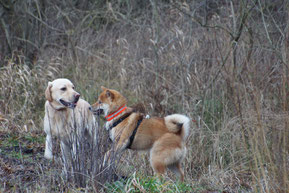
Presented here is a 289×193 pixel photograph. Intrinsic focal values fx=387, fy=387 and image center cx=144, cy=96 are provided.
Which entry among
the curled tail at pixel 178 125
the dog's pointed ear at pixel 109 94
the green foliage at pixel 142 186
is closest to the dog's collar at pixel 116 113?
the dog's pointed ear at pixel 109 94

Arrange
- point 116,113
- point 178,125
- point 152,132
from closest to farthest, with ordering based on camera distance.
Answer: point 178,125 → point 152,132 → point 116,113

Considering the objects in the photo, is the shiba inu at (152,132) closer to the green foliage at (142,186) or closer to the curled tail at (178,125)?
the curled tail at (178,125)

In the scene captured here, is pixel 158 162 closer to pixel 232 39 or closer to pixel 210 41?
pixel 232 39

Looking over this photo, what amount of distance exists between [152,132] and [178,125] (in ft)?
1.48

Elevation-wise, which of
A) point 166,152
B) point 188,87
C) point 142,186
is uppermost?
point 142,186

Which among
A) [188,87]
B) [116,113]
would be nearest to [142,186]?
[116,113]

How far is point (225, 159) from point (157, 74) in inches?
91.7

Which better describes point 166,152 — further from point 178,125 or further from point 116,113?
point 116,113

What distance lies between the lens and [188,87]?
727 cm

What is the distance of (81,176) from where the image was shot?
13.1 ft

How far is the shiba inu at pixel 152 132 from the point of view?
5.46 m

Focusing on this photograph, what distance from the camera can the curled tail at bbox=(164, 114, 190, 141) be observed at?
5527 millimetres

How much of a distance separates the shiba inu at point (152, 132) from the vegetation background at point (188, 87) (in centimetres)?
28

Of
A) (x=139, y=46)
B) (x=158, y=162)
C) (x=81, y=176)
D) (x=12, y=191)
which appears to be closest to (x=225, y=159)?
(x=158, y=162)
